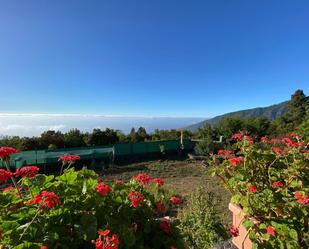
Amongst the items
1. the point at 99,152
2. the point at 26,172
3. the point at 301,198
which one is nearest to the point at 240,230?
the point at 301,198

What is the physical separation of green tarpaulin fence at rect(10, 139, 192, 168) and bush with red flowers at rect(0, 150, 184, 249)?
9065 millimetres

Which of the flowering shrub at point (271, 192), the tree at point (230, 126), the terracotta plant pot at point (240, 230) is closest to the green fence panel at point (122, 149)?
the tree at point (230, 126)

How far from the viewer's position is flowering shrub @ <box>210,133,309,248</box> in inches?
74.2

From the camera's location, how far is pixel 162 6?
980cm

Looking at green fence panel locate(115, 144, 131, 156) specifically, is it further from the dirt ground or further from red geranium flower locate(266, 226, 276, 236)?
red geranium flower locate(266, 226, 276, 236)

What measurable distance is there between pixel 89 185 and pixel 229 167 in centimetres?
163

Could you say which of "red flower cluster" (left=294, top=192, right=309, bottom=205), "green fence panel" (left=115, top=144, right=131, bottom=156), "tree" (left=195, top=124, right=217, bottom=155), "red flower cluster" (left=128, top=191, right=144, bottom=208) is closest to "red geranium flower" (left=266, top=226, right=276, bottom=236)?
"red flower cluster" (left=294, top=192, right=309, bottom=205)

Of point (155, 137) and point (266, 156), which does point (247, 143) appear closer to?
point (266, 156)

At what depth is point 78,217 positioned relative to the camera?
1194 mm

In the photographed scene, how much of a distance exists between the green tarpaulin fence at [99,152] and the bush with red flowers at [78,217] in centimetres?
906

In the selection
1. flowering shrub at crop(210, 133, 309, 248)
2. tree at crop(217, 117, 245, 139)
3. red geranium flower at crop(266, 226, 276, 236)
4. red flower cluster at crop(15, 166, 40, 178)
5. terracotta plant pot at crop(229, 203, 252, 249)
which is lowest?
terracotta plant pot at crop(229, 203, 252, 249)

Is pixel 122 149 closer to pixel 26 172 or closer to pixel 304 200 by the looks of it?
pixel 304 200

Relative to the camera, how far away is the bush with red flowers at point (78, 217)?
987 mm

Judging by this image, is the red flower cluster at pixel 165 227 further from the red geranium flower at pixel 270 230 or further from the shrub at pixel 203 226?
the shrub at pixel 203 226
